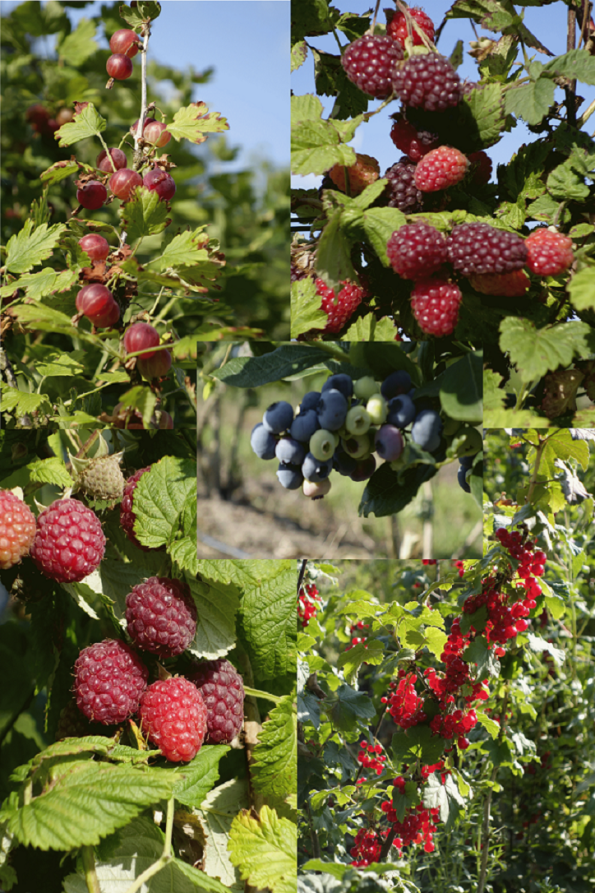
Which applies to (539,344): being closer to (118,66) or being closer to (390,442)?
(390,442)

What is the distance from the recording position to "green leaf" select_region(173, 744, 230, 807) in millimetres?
720

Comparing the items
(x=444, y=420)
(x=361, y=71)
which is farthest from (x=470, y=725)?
(x=361, y=71)

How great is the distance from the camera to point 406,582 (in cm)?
112

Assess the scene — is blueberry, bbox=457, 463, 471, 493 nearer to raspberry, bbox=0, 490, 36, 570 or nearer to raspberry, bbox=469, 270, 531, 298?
raspberry, bbox=469, 270, 531, 298

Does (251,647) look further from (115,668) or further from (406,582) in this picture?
(406,582)

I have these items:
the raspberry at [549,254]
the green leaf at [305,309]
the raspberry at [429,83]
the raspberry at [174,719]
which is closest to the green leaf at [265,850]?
the raspberry at [174,719]

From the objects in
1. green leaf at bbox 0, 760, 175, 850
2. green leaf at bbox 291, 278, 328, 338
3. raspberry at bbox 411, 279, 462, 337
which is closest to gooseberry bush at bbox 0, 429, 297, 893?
green leaf at bbox 0, 760, 175, 850

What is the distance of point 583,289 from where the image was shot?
64cm

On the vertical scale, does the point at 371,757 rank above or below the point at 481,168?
below

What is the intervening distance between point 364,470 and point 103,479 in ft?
1.05

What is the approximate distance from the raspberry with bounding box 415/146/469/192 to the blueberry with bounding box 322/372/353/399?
21cm

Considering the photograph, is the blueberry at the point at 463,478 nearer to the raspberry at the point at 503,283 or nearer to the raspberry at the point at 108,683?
the raspberry at the point at 503,283

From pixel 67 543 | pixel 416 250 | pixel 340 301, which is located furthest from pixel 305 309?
pixel 67 543

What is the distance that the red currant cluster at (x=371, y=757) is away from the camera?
86 cm
